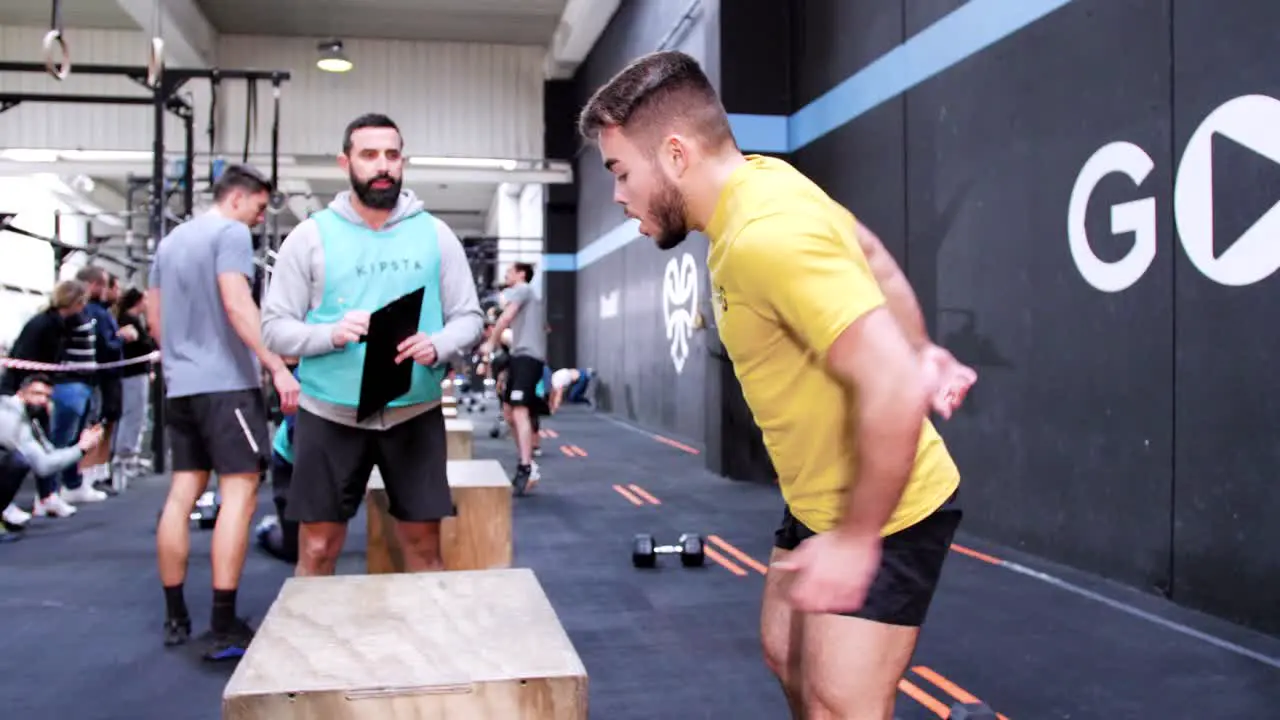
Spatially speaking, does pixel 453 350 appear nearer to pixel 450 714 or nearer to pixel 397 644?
pixel 397 644

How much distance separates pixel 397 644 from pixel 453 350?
45.1 inches

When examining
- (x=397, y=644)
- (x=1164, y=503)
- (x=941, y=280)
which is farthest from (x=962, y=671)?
(x=941, y=280)

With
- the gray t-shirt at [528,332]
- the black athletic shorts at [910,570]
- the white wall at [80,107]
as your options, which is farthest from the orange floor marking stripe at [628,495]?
the white wall at [80,107]

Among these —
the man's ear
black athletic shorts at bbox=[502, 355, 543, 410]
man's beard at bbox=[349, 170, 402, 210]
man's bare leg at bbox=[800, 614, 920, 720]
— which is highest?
man's beard at bbox=[349, 170, 402, 210]

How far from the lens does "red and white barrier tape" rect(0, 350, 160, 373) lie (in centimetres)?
558

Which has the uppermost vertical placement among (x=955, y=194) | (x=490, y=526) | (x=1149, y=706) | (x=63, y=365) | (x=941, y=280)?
(x=955, y=194)

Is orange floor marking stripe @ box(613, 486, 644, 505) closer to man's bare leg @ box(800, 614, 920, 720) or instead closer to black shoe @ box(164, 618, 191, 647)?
black shoe @ box(164, 618, 191, 647)

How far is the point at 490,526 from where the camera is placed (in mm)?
3584

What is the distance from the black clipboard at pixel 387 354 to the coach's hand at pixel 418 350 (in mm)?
12

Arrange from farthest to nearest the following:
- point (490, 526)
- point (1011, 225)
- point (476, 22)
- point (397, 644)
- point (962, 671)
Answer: point (476, 22) → point (1011, 225) → point (490, 526) → point (962, 671) → point (397, 644)

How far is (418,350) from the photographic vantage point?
8.79 ft

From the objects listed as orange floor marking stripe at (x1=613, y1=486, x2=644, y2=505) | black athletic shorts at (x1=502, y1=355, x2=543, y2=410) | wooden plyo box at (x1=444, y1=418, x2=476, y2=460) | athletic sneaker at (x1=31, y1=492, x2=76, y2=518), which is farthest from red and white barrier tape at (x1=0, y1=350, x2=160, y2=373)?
orange floor marking stripe at (x1=613, y1=486, x2=644, y2=505)

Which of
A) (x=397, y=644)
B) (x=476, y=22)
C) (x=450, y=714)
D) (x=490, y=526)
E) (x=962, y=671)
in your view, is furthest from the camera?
(x=476, y=22)

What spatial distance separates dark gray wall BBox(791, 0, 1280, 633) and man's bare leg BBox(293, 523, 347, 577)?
2.82 metres
